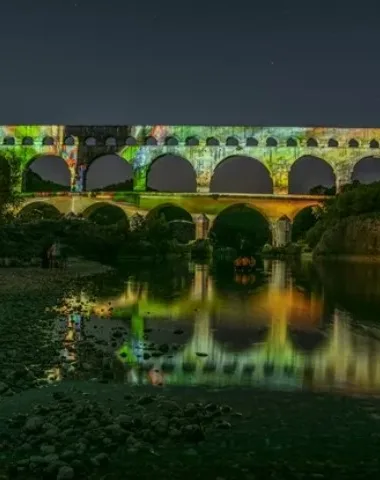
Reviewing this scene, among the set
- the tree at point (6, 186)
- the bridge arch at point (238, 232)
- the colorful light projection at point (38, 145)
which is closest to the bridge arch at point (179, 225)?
the bridge arch at point (238, 232)

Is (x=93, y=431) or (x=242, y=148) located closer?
(x=93, y=431)

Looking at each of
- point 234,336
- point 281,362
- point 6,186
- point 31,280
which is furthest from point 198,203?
point 281,362

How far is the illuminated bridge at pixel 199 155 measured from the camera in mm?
77688

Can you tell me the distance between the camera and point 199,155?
267ft

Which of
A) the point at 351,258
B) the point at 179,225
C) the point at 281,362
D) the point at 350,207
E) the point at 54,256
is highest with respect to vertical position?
the point at 350,207

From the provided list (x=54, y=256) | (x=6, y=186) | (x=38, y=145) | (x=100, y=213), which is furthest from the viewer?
(x=100, y=213)

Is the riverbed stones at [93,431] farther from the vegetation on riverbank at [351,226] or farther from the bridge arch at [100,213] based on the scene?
the bridge arch at [100,213]

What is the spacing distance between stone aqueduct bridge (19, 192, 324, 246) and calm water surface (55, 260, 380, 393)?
54.1m

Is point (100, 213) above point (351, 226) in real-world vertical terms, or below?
above

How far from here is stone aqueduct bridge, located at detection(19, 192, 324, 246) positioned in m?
77.2

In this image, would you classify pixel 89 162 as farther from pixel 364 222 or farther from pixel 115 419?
pixel 115 419

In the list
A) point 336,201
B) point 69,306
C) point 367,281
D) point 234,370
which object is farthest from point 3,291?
point 336,201

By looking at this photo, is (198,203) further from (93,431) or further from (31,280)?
(93,431)

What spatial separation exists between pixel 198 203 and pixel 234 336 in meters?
65.5
